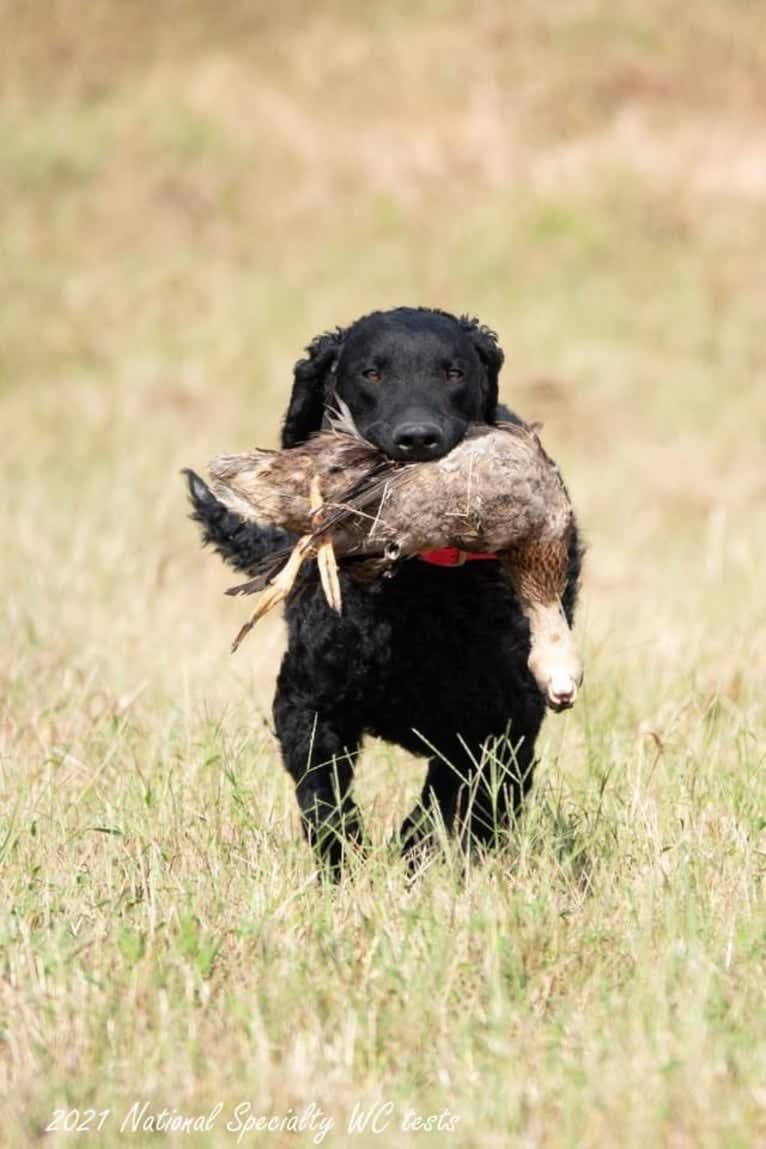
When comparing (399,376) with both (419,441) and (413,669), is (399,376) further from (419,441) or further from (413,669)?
(413,669)

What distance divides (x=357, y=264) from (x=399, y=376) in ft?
41.8

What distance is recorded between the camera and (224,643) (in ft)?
23.6

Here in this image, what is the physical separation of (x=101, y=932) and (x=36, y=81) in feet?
60.3

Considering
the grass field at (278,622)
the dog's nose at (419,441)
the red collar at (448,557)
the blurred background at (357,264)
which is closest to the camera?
the grass field at (278,622)

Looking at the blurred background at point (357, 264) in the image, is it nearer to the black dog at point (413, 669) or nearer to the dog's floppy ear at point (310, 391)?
the dog's floppy ear at point (310, 391)

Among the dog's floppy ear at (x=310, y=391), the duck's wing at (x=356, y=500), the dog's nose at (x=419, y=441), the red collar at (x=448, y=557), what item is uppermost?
the dog's floppy ear at (x=310, y=391)

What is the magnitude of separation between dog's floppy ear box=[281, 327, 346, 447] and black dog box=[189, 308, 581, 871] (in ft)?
0.50

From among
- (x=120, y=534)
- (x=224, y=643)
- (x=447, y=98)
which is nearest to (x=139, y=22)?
(x=447, y=98)

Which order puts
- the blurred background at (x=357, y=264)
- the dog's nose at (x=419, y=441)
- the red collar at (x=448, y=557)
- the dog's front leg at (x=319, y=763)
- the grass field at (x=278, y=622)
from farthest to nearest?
the blurred background at (x=357, y=264) < the dog's front leg at (x=319, y=763) < the red collar at (x=448, y=557) < the dog's nose at (x=419, y=441) < the grass field at (x=278, y=622)

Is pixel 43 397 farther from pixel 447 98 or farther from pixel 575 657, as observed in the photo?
pixel 575 657

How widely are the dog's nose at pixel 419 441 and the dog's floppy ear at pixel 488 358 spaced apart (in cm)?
74

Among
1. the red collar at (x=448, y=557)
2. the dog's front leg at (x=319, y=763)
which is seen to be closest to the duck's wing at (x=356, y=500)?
the red collar at (x=448, y=557)

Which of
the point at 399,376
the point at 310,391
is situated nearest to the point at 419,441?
the point at 399,376

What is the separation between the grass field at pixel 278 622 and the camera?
10.1ft
